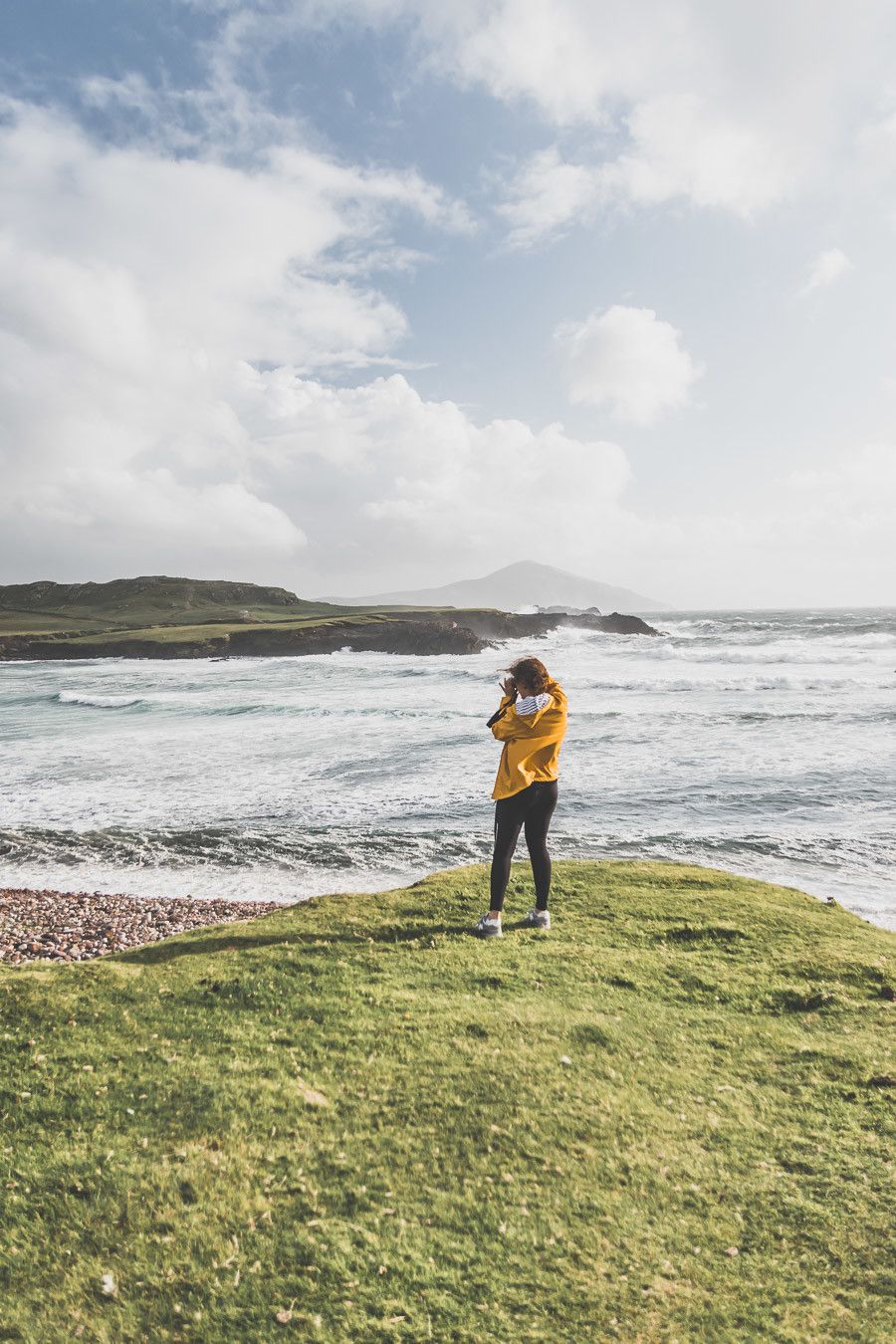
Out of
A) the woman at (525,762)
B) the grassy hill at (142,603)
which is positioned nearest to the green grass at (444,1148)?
the woman at (525,762)

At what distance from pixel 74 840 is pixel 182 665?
60.8 meters

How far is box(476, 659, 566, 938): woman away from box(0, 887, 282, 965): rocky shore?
226 inches

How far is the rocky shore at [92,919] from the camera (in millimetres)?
11602

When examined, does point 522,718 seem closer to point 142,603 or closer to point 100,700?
point 100,700

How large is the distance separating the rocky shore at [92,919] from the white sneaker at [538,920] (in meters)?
5.34

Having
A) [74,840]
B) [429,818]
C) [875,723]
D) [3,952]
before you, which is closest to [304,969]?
[3,952]

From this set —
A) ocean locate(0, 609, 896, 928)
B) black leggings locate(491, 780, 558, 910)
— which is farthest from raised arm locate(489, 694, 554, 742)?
ocean locate(0, 609, 896, 928)

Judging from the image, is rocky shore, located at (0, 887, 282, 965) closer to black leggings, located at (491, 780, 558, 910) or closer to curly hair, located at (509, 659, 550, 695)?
black leggings, located at (491, 780, 558, 910)

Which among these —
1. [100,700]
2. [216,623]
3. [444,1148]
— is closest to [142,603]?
[216,623]

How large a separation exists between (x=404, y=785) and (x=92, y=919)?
10.5 m

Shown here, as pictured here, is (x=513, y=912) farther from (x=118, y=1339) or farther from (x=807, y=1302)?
(x=118, y=1339)

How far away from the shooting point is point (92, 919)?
13.0 meters

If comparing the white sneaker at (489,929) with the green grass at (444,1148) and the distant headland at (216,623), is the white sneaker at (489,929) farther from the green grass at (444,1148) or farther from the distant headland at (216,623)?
the distant headland at (216,623)

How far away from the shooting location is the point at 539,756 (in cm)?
791
